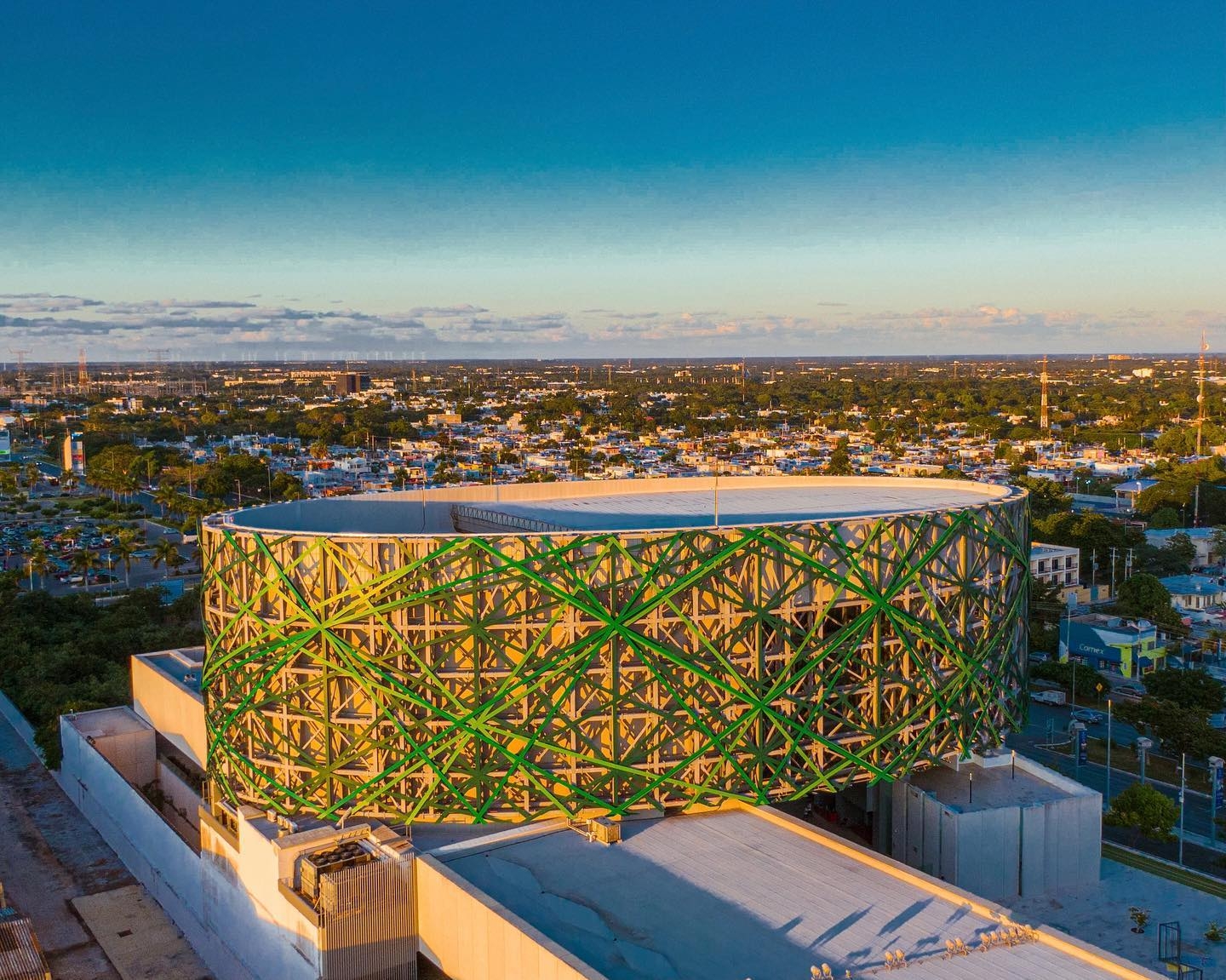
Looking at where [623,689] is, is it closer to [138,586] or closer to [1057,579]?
[1057,579]

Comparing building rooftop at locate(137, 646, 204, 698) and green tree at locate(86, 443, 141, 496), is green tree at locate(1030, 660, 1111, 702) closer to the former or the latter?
building rooftop at locate(137, 646, 204, 698)

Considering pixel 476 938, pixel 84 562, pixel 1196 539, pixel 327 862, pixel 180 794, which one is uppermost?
pixel 327 862

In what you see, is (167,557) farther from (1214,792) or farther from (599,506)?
(1214,792)

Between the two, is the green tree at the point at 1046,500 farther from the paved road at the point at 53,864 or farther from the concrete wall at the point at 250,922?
the concrete wall at the point at 250,922

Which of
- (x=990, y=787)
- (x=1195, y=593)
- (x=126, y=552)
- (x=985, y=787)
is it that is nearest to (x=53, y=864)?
(x=985, y=787)

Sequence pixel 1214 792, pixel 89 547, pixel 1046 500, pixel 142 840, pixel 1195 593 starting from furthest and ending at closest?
pixel 89 547
pixel 1046 500
pixel 1195 593
pixel 1214 792
pixel 142 840

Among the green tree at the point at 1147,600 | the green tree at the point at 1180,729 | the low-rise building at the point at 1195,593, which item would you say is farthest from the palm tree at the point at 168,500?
the green tree at the point at 1180,729
